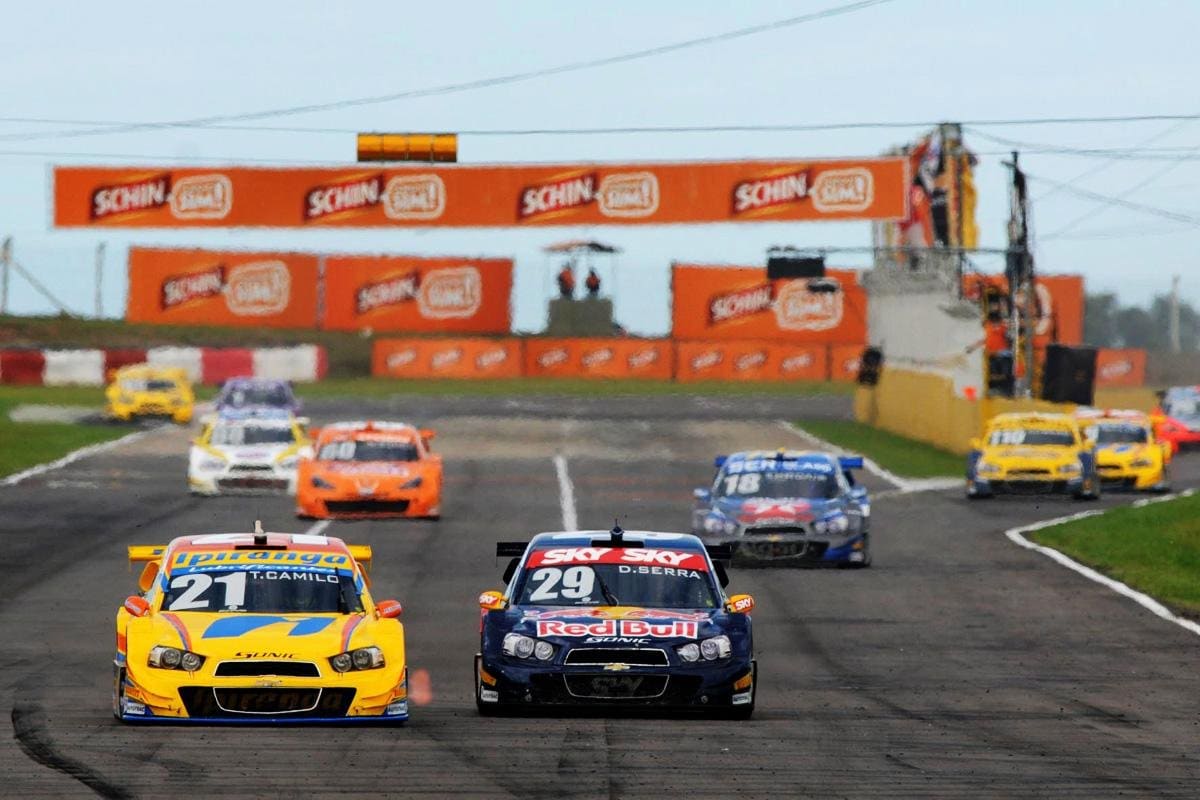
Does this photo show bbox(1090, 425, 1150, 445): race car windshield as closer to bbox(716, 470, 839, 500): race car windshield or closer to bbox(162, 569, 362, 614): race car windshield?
bbox(716, 470, 839, 500): race car windshield

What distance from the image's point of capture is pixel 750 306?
294ft

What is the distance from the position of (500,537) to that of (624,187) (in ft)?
109

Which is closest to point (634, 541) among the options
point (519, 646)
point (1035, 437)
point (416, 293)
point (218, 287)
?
point (519, 646)

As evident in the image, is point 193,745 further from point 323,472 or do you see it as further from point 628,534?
point 323,472

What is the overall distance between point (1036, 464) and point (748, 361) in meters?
47.3

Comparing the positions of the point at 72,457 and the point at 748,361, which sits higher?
the point at 748,361

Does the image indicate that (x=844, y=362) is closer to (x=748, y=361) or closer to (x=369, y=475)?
(x=748, y=361)

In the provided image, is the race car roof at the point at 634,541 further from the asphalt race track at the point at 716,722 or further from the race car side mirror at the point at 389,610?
the race car side mirror at the point at 389,610

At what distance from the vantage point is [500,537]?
108 feet

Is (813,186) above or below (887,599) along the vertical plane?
above

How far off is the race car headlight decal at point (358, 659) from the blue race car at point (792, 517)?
13.9m

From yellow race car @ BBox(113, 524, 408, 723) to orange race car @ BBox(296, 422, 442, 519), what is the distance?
18199 millimetres

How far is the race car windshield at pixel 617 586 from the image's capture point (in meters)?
16.9

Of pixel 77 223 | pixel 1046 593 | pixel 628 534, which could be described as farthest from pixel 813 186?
pixel 628 534
